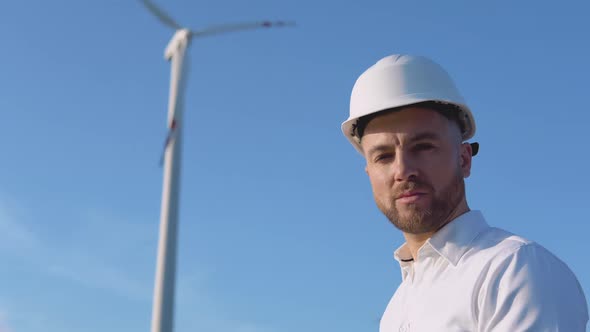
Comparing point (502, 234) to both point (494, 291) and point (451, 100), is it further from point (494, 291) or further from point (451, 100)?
point (451, 100)

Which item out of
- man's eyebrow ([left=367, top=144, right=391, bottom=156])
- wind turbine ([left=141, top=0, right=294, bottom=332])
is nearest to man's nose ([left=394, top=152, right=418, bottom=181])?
man's eyebrow ([left=367, top=144, right=391, bottom=156])

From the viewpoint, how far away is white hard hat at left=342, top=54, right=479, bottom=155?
609 cm

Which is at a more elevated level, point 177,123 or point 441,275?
point 177,123

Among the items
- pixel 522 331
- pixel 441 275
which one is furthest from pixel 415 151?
pixel 522 331

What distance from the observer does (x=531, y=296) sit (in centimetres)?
459

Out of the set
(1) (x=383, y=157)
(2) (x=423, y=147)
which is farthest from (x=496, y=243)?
(1) (x=383, y=157)

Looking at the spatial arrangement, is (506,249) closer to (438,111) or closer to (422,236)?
(422,236)

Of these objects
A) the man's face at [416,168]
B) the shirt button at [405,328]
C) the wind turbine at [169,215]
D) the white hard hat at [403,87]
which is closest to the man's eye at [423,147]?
the man's face at [416,168]

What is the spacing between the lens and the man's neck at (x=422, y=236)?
6.03m

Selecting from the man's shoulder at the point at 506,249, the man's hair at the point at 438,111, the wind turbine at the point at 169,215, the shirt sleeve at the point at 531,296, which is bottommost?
the shirt sleeve at the point at 531,296

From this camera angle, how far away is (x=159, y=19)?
38125mm

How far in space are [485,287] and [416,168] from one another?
1201mm

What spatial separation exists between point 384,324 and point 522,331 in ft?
7.71

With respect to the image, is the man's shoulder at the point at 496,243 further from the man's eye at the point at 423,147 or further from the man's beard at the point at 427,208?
the man's eye at the point at 423,147
